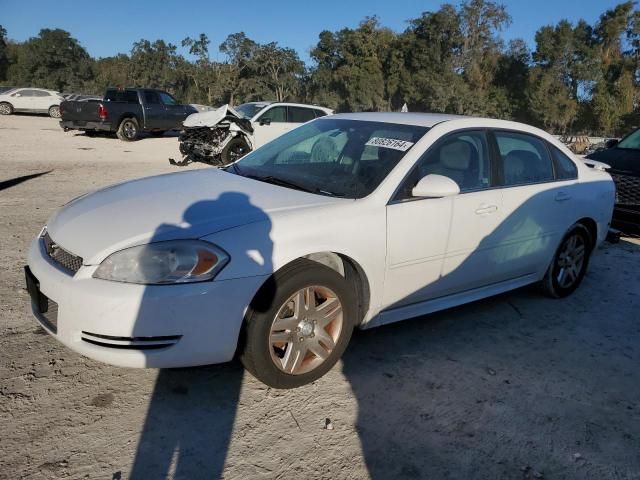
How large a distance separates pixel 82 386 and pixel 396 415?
1.74 meters

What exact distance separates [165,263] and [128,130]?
1738cm

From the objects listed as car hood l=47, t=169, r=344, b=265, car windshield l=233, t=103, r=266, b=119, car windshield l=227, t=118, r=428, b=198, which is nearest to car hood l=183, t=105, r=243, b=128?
car windshield l=233, t=103, r=266, b=119

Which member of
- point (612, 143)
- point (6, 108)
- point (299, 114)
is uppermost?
point (299, 114)

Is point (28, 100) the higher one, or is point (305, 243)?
point (28, 100)

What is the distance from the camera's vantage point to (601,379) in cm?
345

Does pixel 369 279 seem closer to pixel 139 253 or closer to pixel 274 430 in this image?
pixel 274 430

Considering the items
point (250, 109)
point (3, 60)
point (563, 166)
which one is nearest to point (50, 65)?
point (3, 60)

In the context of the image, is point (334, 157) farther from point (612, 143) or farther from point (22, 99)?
point (22, 99)

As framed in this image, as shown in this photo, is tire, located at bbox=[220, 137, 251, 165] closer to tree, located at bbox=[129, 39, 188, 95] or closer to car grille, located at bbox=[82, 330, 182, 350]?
car grille, located at bbox=[82, 330, 182, 350]

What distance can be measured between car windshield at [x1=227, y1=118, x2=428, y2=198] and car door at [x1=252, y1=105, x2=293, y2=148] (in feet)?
28.7

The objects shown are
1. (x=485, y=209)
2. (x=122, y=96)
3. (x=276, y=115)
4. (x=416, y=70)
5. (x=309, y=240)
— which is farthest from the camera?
(x=416, y=70)

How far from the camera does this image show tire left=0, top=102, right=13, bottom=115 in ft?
94.7

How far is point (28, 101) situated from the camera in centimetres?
A: 2895

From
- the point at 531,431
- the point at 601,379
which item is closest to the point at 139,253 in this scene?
the point at 531,431
